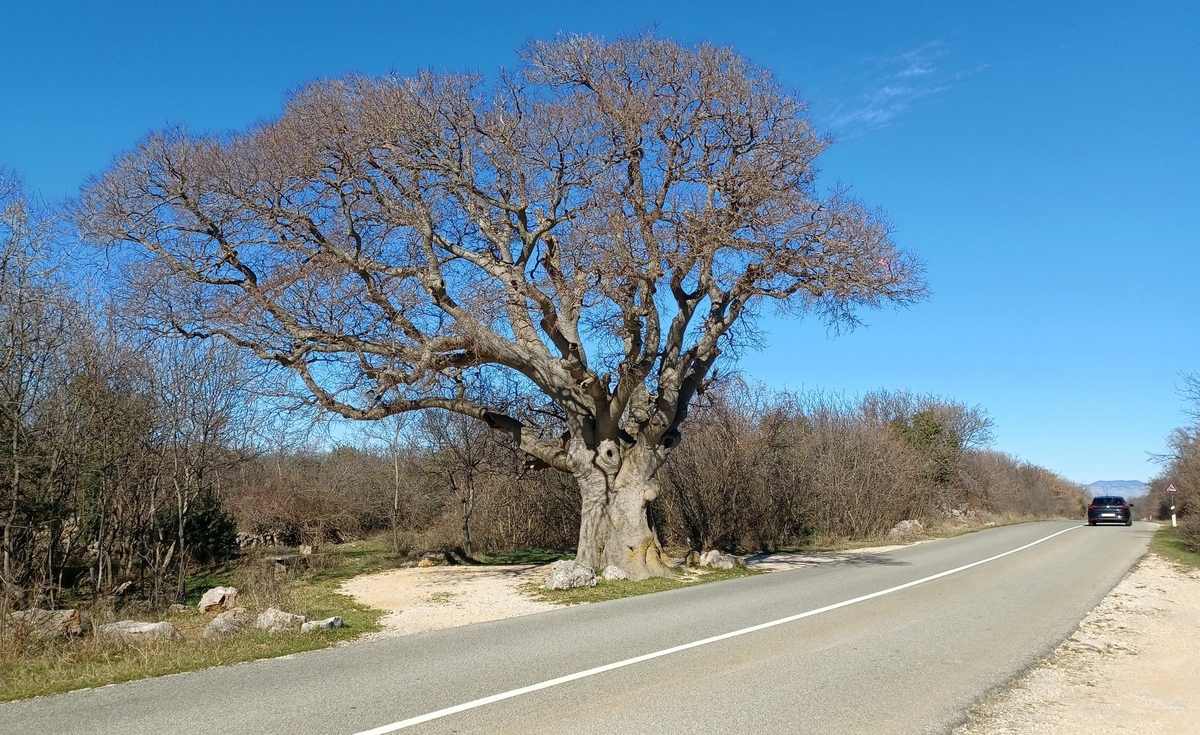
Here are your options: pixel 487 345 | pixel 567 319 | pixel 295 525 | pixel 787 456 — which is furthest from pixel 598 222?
pixel 295 525

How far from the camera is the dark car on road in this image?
139ft

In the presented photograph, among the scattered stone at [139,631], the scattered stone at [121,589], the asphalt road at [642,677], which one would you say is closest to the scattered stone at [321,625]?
the asphalt road at [642,677]

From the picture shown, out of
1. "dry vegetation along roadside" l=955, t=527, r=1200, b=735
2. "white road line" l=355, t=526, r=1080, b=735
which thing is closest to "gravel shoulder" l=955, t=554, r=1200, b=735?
"dry vegetation along roadside" l=955, t=527, r=1200, b=735

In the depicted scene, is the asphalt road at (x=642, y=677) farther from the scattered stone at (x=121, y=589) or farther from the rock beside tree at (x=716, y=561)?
the scattered stone at (x=121, y=589)

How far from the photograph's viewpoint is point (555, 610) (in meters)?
12.2

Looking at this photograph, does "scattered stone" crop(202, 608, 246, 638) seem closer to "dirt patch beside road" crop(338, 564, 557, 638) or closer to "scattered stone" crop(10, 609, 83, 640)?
"scattered stone" crop(10, 609, 83, 640)

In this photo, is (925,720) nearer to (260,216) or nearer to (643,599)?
(643,599)

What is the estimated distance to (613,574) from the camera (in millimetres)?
15922

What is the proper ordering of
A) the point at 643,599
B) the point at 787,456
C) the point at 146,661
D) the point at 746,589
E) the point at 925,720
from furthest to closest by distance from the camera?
the point at 787,456
the point at 746,589
the point at 643,599
the point at 146,661
the point at 925,720

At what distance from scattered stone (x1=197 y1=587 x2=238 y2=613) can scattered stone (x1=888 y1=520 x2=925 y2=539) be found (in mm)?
26390

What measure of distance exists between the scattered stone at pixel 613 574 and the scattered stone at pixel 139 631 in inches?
329

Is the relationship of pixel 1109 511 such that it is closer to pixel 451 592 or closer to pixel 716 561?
pixel 716 561

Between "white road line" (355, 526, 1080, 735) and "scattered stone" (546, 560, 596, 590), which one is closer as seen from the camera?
"white road line" (355, 526, 1080, 735)

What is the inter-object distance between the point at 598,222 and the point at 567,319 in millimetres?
2269
